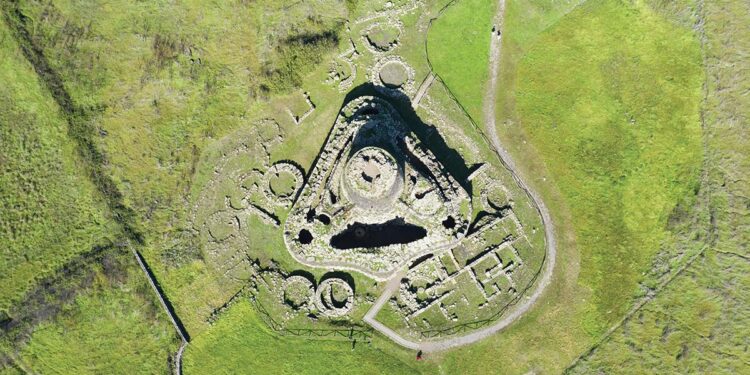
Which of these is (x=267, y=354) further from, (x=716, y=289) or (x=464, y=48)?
(x=716, y=289)

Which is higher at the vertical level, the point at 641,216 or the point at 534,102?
the point at 534,102

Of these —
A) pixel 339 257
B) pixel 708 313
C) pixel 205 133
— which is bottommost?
pixel 708 313

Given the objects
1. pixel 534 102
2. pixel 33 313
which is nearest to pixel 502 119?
pixel 534 102

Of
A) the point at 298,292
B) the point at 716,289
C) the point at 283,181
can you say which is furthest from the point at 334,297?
the point at 716,289

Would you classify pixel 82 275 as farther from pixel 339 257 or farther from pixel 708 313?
pixel 708 313

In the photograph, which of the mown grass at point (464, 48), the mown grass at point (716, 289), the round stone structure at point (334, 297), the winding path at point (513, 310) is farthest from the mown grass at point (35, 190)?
the mown grass at point (716, 289)

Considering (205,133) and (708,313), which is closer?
(708,313)

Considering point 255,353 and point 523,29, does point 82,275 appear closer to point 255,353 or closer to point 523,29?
point 255,353
